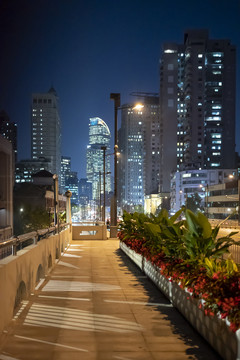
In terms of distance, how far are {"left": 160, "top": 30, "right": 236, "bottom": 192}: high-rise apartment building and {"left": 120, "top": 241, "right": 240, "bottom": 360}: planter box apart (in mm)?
141209

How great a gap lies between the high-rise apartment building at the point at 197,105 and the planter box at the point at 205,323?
463 feet

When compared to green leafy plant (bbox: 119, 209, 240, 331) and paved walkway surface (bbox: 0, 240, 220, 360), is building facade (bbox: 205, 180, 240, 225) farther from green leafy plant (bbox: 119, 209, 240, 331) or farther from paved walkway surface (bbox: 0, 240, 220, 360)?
paved walkway surface (bbox: 0, 240, 220, 360)

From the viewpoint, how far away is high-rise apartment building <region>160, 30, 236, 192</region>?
6019 inches

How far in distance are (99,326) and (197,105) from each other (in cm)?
15158

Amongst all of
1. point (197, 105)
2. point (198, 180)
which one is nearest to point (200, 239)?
point (198, 180)

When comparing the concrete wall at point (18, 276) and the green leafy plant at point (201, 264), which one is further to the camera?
the concrete wall at point (18, 276)

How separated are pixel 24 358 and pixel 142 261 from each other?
7689 millimetres

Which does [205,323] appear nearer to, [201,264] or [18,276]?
[201,264]

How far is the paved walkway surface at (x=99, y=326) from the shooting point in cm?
→ 550

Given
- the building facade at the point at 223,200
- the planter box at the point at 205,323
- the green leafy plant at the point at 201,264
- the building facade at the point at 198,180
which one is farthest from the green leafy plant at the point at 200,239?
the building facade at the point at 198,180

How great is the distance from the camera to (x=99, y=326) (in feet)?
22.0

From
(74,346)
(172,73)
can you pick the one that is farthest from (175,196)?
(74,346)

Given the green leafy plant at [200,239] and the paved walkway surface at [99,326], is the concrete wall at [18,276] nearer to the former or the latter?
the paved walkway surface at [99,326]

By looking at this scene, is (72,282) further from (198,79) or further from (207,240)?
(198,79)
